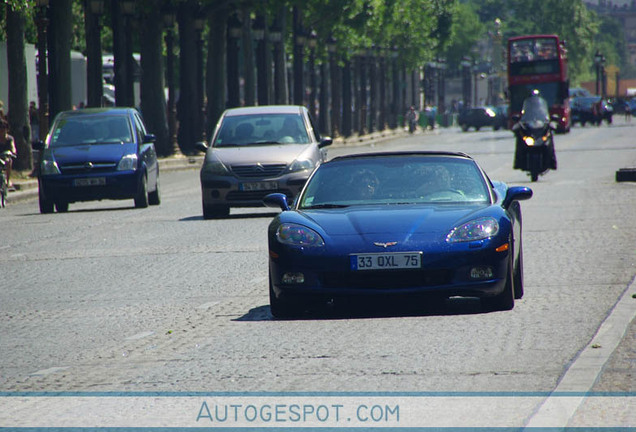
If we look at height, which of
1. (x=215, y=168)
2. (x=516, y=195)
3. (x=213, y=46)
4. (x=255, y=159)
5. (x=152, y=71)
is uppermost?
(x=213, y=46)

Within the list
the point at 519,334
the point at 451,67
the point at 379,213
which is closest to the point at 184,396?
the point at 519,334

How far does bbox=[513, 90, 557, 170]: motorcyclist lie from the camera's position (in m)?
28.1

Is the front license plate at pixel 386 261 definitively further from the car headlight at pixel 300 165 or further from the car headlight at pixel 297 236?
the car headlight at pixel 300 165

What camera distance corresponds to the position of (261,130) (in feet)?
73.3

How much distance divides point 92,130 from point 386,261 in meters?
15.9

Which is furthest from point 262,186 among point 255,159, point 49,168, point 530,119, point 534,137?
point 534,137

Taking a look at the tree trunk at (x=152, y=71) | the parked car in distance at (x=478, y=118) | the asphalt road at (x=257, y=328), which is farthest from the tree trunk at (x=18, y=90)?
the parked car in distance at (x=478, y=118)

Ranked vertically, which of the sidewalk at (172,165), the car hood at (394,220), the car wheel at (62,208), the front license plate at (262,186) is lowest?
the sidewalk at (172,165)

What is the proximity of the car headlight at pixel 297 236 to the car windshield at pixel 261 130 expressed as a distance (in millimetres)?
12047

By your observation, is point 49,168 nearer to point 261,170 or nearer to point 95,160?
point 95,160

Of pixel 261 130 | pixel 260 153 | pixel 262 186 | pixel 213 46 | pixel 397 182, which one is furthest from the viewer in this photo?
pixel 213 46

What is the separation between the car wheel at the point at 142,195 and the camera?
80.0 feet

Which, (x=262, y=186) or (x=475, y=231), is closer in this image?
(x=475, y=231)

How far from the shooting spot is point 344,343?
8812mm
